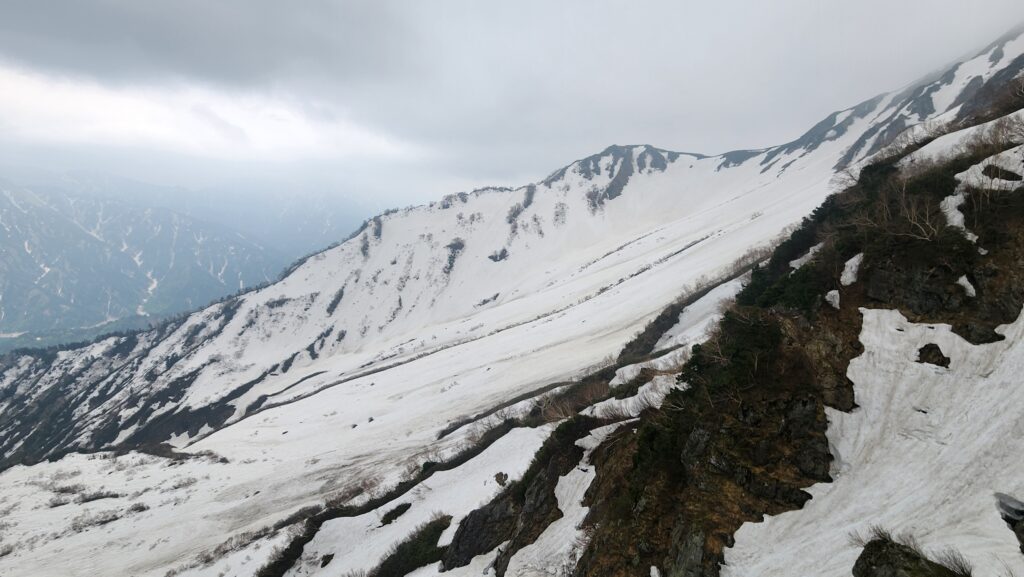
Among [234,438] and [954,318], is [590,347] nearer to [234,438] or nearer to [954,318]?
[954,318]

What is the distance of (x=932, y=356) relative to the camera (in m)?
14.3

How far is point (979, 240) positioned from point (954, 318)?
3.51 m

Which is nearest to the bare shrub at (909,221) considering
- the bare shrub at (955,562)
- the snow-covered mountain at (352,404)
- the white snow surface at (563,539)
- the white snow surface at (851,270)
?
the white snow surface at (851,270)

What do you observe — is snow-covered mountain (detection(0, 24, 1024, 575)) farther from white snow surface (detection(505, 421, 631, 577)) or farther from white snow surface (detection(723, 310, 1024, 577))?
white snow surface (detection(723, 310, 1024, 577))

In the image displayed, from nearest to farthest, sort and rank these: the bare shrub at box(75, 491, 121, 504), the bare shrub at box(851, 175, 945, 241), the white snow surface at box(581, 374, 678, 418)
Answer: the bare shrub at box(851, 175, 945, 241) → the white snow surface at box(581, 374, 678, 418) → the bare shrub at box(75, 491, 121, 504)

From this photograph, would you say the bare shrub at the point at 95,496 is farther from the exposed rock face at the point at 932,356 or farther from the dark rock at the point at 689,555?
the exposed rock face at the point at 932,356

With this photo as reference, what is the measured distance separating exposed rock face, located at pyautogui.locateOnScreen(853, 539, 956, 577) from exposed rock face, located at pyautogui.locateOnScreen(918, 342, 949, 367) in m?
7.33

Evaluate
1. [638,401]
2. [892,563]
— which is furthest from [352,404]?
[892,563]

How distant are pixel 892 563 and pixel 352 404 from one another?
283ft

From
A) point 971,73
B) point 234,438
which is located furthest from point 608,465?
point 971,73

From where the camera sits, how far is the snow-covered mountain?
113 ft

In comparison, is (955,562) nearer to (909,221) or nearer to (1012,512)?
(1012,512)

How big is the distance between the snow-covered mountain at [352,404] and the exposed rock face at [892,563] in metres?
10.6

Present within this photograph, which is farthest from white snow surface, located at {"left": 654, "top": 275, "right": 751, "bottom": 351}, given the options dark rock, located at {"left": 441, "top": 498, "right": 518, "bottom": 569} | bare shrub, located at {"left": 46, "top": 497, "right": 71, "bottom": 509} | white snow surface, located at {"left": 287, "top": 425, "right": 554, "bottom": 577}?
bare shrub, located at {"left": 46, "top": 497, "right": 71, "bottom": 509}
